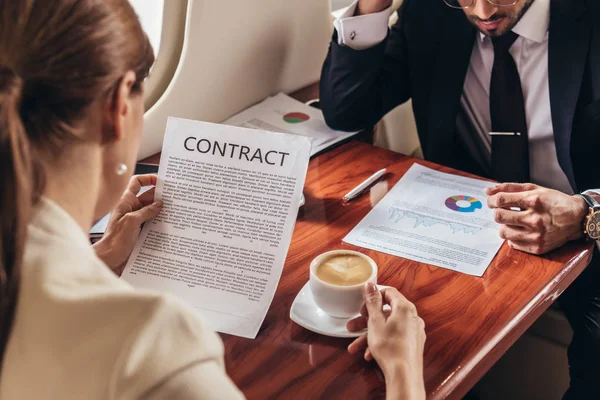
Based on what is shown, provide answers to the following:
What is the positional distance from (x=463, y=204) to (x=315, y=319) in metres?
0.42

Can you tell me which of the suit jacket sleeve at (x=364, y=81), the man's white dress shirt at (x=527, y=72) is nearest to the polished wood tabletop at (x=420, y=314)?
the suit jacket sleeve at (x=364, y=81)

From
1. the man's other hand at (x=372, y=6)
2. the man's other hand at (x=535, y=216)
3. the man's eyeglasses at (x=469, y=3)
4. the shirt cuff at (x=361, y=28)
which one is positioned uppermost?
the man's eyeglasses at (x=469, y=3)

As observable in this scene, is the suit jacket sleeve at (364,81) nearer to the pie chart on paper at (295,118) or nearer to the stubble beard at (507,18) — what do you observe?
the pie chart on paper at (295,118)

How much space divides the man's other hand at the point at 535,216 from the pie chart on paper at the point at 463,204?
5 cm

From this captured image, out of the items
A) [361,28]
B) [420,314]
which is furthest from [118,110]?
[361,28]

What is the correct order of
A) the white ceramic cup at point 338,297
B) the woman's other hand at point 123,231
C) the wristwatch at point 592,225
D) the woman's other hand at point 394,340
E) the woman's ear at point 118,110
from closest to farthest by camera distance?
the woman's ear at point 118,110 < the woman's other hand at point 394,340 < the white ceramic cup at point 338,297 < the woman's other hand at point 123,231 < the wristwatch at point 592,225

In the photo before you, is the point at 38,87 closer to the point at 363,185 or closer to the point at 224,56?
the point at 363,185

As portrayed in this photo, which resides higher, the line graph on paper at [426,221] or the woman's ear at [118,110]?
the woman's ear at [118,110]

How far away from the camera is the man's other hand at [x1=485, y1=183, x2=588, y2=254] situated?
107 centimetres

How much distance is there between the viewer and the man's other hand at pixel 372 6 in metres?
1.48

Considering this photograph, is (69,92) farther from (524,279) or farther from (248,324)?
(524,279)

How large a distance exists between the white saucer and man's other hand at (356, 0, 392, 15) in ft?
2.52

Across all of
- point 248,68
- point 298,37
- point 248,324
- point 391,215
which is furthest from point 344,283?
point 298,37

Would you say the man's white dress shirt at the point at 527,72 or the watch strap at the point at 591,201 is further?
the man's white dress shirt at the point at 527,72
